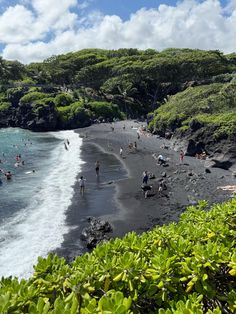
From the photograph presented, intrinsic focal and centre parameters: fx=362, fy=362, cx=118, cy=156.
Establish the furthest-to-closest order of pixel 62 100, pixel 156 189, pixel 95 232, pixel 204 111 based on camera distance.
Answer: pixel 62 100, pixel 204 111, pixel 156 189, pixel 95 232

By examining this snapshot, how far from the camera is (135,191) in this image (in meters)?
34.7

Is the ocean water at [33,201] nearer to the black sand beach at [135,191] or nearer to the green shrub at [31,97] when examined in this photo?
the black sand beach at [135,191]

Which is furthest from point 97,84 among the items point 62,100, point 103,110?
point 103,110

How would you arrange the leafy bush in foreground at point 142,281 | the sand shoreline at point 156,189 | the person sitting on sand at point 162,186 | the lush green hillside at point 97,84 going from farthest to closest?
the lush green hillside at point 97,84 → the person sitting on sand at point 162,186 → the sand shoreline at point 156,189 → the leafy bush in foreground at point 142,281

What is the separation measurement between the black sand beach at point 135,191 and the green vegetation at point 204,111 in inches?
239

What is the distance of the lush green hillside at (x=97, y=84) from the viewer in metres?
88.7

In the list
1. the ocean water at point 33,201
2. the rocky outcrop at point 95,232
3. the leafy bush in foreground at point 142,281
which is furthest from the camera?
the rocky outcrop at point 95,232

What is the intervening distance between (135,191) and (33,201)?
9.53 m

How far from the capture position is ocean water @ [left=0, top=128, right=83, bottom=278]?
22031mm

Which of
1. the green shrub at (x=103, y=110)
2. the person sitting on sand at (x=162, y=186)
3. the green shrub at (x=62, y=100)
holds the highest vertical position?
the green shrub at (x=62, y=100)

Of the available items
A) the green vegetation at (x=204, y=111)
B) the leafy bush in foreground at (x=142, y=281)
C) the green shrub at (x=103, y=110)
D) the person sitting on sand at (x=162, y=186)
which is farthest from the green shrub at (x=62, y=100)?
the leafy bush in foreground at (x=142, y=281)

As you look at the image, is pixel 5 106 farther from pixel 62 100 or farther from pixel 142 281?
pixel 142 281

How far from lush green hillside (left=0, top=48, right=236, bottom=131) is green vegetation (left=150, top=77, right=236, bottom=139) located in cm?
1571

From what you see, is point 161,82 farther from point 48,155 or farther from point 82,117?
point 48,155
